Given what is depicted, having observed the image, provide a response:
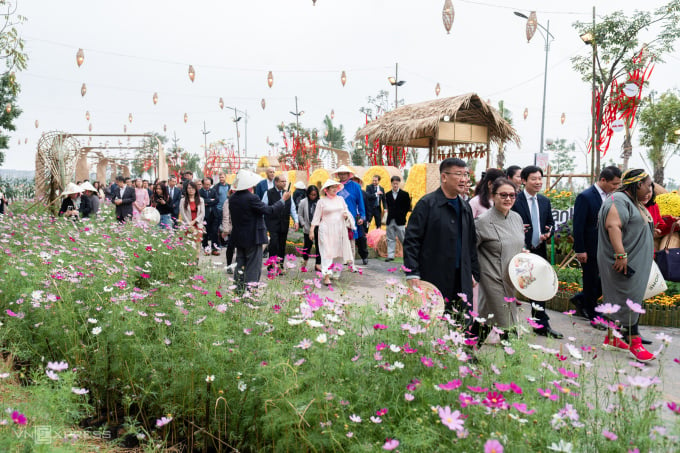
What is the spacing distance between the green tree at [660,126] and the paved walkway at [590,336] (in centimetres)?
2719

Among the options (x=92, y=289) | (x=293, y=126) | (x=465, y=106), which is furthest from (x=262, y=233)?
(x=293, y=126)

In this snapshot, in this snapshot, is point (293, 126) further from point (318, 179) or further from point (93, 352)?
point (93, 352)

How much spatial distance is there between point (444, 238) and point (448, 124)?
40.4 feet

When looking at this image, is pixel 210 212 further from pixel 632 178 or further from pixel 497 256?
pixel 632 178

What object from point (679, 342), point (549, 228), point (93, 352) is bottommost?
point (679, 342)

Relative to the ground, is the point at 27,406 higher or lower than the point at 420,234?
lower

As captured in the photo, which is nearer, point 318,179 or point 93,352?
point 93,352

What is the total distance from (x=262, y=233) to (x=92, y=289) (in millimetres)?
2848

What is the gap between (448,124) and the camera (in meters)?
15.6

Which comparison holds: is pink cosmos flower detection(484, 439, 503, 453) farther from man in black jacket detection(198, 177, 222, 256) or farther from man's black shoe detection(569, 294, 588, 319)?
man in black jacket detection(198, 177, 222, 256)

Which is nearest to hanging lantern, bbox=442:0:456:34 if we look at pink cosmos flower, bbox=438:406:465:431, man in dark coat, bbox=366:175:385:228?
man in dark coat, bbox=366:175:385:228

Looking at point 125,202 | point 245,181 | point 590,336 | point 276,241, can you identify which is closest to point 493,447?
point 590,336

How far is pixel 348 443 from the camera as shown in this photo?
7.30 feet

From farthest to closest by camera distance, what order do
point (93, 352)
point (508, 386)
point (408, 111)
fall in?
point (408, 111), point (93, 352), point (508, 386)
